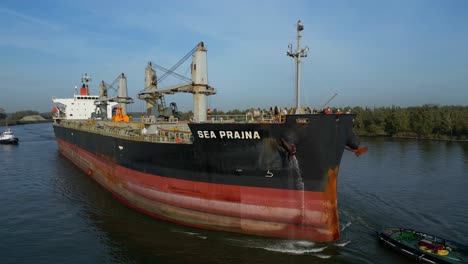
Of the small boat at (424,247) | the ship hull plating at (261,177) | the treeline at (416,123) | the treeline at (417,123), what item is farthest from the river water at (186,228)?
the treeline at (417,123)

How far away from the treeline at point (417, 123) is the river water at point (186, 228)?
30318 millimetres

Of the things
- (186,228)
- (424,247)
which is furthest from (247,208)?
(424,247)

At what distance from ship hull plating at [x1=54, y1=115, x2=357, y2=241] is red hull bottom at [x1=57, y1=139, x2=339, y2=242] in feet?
0.11

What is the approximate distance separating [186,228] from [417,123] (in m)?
51.7

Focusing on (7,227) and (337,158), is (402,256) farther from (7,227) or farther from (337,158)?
(7,227)

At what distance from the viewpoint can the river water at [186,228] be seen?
36.1 feet

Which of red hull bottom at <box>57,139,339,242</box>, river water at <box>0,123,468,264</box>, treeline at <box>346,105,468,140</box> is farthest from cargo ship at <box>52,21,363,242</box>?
treeline at <box>346,105,468,140</box>

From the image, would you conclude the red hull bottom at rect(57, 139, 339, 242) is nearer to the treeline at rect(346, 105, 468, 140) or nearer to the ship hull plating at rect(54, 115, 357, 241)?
the ship hull plating at rect(54, 115, 357, 241)

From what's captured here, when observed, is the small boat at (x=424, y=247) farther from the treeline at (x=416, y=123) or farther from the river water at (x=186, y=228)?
the treeline at (x=416, y=123)

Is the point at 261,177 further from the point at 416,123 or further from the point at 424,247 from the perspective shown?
the point at 416,123

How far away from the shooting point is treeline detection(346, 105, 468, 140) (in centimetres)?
4934

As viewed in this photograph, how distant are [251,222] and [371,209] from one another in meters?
6.84

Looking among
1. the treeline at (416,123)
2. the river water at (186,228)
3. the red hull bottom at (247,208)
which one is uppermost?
the treeline at (416,123)

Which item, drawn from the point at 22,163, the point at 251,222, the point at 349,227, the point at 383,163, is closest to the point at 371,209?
the point at 349,227
